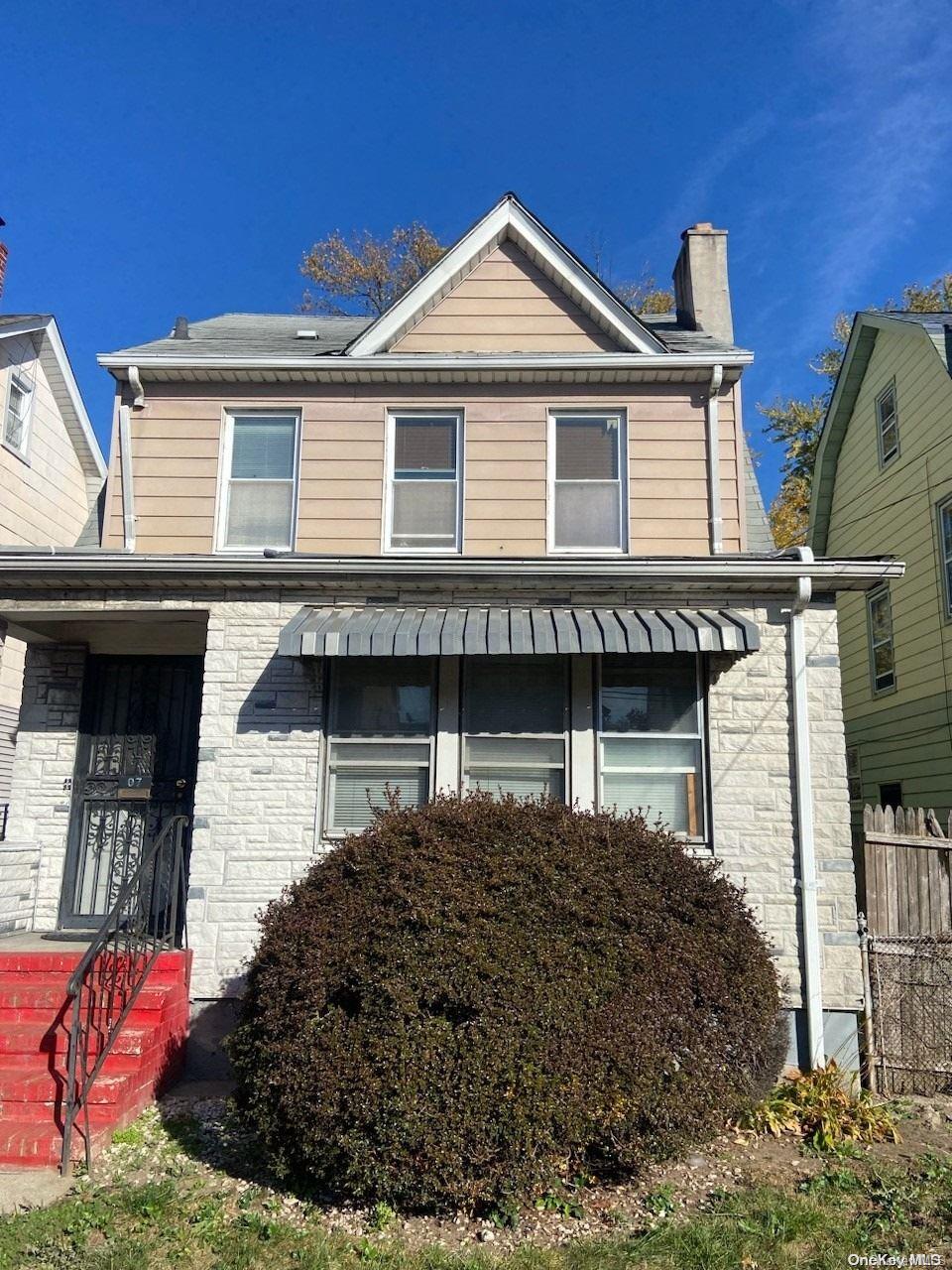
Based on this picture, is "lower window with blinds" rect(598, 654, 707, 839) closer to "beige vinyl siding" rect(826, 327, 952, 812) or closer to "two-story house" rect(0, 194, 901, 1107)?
"two-story house" rect(0, 194, 901, 1107)

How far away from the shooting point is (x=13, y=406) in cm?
1312

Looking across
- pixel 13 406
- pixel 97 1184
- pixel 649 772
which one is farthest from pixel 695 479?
pixel 13 406

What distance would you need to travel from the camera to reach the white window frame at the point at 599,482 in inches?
327

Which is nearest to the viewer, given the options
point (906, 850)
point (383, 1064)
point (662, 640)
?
point (383, 1064)

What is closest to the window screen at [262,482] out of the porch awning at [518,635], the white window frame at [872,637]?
the porch awning at [518,635]

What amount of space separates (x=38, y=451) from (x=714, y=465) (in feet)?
33.4

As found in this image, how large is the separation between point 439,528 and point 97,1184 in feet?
18.2

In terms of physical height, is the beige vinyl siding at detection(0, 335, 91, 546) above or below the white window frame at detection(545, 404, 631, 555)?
above

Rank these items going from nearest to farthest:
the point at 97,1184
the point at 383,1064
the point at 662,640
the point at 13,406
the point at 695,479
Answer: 1. the point at 383,1064
2. the point at 97,1184
3. the point at 662,640
4. the point at 695,479
5. the point at 13,406

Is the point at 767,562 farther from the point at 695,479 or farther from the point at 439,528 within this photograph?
the point at 439,528

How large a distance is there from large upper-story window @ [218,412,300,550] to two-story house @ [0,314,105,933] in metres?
3.28

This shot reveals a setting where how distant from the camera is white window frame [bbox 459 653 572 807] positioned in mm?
7238

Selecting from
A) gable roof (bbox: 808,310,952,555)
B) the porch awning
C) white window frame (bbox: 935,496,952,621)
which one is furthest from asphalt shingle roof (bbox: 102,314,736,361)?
white window frame (bbox: 935,496,952,621)

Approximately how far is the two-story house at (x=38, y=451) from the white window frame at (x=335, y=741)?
517 cm
